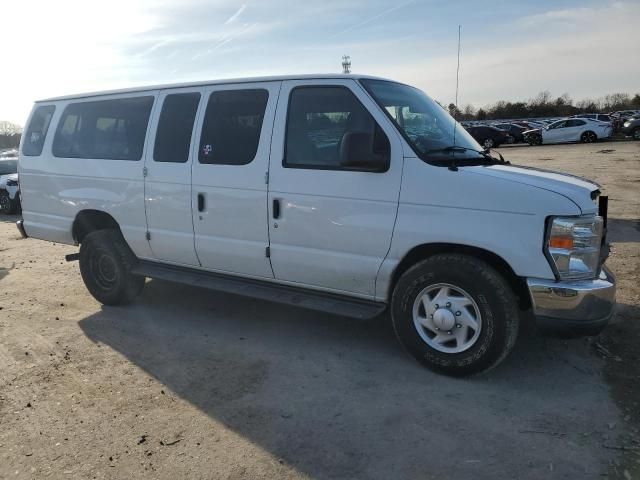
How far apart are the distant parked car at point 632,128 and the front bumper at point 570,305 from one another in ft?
119

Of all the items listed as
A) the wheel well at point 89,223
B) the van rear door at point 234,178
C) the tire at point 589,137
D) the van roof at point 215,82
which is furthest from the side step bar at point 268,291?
the tire at point 589,137

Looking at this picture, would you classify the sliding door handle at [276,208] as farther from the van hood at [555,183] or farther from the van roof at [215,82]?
the van hood at [555,183]

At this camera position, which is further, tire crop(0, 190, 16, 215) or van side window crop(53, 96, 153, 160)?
tire crop(0, 190, 16, 215)

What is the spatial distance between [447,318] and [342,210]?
1.11m

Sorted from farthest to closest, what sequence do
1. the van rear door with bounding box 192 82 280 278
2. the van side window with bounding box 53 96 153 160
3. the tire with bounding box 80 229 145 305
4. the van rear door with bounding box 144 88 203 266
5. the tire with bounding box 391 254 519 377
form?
the tire with bounding box 80 229 145 305 < the van side window with bounding box 53 96 153 160 < the van rear door with bounding box 144 88 203 266 < the van rear door with bounding box 192 82 280 278 < the tire with bounding box 391 254 519 377

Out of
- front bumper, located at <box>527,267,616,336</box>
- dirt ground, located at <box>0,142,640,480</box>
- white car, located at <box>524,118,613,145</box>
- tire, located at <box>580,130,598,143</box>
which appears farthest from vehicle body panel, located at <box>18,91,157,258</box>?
tire, located at <box>580,130,598,143</box>

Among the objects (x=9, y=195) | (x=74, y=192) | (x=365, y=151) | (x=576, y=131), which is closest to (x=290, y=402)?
(x=365, y=151)

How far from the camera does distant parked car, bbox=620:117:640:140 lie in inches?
1334

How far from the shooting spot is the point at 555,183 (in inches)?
142

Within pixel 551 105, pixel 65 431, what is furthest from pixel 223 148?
pixel 551 105

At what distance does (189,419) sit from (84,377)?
117 centimetres

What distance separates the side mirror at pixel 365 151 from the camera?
145 inches

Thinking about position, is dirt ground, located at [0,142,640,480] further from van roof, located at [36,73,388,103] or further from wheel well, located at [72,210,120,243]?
van roof, located at [36,73,388,103]

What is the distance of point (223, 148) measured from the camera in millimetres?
4633
